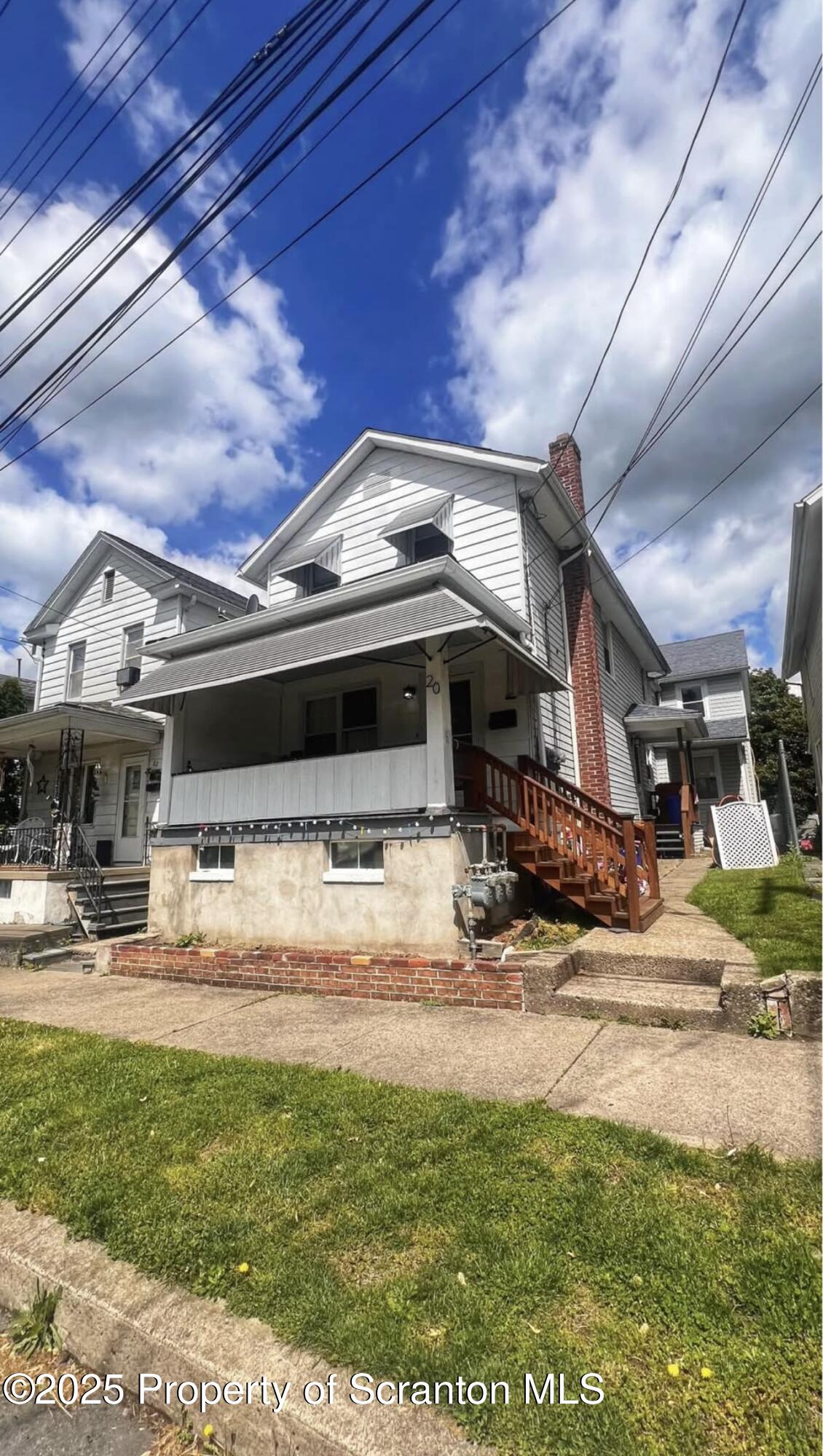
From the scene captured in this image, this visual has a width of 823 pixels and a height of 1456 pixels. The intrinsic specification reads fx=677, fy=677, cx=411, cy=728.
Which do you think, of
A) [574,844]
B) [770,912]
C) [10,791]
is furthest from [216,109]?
[10,791]

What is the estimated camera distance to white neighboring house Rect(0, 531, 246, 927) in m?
12.4

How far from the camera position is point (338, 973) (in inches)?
286

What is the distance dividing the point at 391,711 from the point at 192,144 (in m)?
7.66

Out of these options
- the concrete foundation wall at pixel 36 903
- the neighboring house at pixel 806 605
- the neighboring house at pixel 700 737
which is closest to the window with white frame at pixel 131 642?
the concrete foundation wall at pixel 36 903

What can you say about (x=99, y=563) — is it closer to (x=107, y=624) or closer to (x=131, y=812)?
(x=107, y=624)

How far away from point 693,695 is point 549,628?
1611cm

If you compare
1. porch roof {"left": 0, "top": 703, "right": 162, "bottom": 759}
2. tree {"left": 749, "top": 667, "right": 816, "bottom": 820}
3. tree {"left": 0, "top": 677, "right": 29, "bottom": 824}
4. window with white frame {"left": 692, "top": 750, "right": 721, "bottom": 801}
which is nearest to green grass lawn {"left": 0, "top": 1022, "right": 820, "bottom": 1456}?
porch roof {"left": 0, "top": 703, "right": 162, "bottom": 759}

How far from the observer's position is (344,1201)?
3.08 meters

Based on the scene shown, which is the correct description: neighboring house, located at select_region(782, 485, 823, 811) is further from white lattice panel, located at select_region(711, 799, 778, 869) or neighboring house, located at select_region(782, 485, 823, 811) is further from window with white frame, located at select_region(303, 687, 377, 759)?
window with white frame, located at select_region(303, 687, 377, 759)

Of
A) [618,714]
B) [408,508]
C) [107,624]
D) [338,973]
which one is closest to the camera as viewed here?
[338,973]

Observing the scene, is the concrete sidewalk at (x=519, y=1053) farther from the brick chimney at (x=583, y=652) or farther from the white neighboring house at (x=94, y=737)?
the brick chimney at (x=583, y=652)

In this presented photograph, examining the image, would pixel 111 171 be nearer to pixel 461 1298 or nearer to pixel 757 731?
pixel 461 1298

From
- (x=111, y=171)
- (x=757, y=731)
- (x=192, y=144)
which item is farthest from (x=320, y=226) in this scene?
(x=757, y=731)

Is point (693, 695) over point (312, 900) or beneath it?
over
